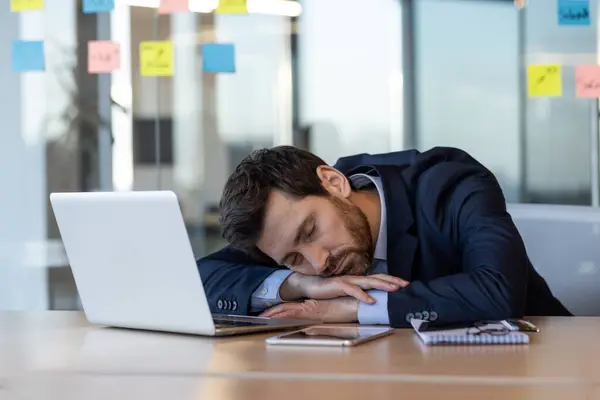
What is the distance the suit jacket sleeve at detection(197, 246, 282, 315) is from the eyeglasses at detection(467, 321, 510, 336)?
0.46 metres

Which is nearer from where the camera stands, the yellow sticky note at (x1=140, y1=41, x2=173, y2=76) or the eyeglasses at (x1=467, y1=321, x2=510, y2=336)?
the eyeglasses at (x1=467, y1=321, x2=510, y2=336)

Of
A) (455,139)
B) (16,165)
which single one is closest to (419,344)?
(455,139)

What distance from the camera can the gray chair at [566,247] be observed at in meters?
1.81

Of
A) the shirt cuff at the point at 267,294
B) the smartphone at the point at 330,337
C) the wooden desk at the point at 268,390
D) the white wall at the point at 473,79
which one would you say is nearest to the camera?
the wooden desk at the point at 268,390

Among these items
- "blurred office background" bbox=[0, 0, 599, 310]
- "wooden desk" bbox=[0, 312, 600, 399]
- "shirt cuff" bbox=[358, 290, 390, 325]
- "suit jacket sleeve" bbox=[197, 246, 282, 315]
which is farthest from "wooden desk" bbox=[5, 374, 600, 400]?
"blurred office background" bbox=[0, 0, 599, 310]

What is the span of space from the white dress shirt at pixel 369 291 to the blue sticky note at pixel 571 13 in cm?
218

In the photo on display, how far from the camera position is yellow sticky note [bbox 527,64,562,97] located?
3516mm

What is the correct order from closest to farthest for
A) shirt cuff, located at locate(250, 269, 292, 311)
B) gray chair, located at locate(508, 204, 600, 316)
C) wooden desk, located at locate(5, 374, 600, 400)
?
wooden desk, located at locate(5, 374, 600, 400) → shirt cuff, located at locate(250, 269, 292, 311) → gray chair, located at locate(508, 204, 600, 316)

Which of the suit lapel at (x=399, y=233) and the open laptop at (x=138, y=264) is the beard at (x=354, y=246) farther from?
the open laptop at (x=138, y=264)

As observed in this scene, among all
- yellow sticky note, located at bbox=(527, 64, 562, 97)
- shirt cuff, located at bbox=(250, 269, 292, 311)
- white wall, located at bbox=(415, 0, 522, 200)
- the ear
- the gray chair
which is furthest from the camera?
white wall, located at bbox=(415, 0, 522, 200)

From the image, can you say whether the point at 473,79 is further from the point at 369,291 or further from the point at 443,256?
the point at 369,291

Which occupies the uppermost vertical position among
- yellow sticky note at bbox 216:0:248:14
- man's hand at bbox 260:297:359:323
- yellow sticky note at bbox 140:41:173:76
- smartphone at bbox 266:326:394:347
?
yellow sticky note at bbox 216:0:248:14

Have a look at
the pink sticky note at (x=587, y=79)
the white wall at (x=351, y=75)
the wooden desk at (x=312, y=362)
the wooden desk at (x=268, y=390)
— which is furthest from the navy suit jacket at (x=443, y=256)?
the pink sticky note at (x=587, y=79)

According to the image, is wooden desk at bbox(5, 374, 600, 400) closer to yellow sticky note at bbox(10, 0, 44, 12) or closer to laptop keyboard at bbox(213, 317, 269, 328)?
laptop keyboard at bbox(213, 317, 269, 328)
